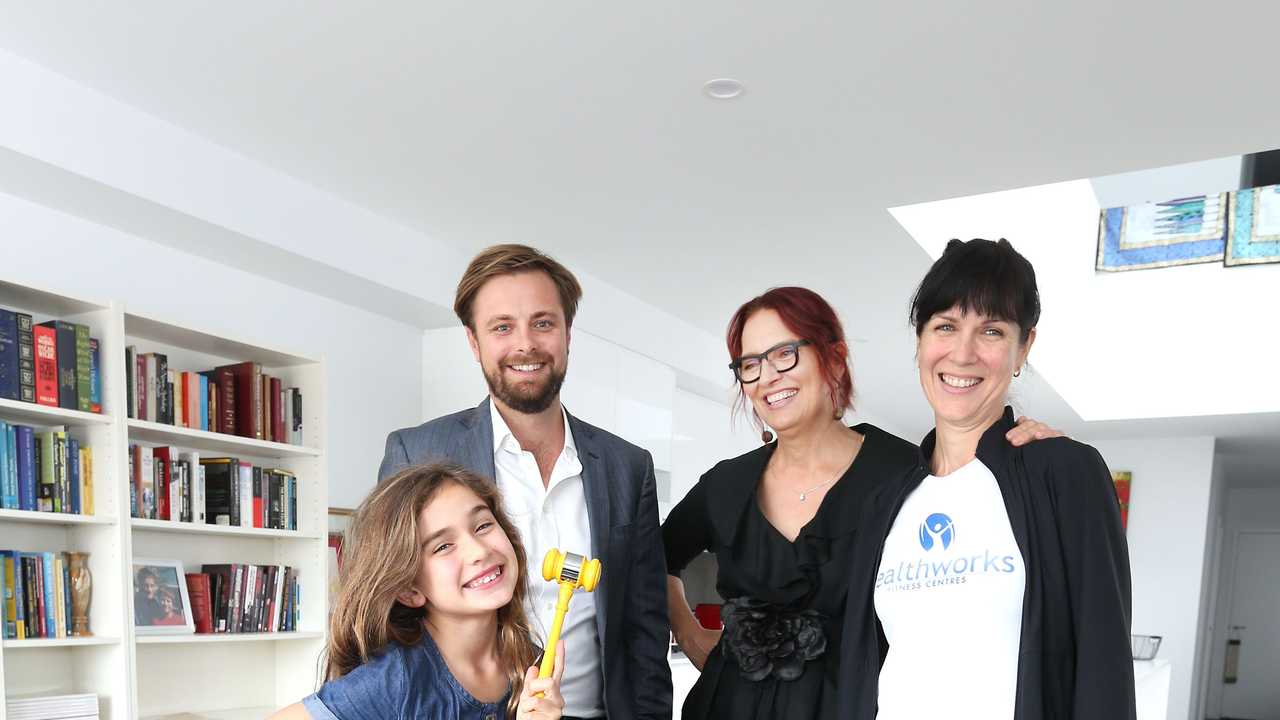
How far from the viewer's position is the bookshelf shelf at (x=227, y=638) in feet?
10.8

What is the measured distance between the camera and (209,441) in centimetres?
369

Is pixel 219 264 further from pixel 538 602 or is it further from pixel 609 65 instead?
pixel 538 602

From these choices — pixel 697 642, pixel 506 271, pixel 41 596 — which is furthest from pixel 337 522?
pixel 506 271

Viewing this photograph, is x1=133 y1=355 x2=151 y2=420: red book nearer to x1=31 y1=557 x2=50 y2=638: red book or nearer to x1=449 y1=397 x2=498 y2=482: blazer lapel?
x1=31 y1=557 x2=50 y2=638: red book

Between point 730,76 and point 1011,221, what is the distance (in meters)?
3.25

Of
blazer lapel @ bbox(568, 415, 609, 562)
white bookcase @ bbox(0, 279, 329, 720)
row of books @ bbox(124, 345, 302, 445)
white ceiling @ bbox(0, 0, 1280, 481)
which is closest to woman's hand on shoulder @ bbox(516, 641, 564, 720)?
blazer lapel @ bbox(568, 415, 609, 562)

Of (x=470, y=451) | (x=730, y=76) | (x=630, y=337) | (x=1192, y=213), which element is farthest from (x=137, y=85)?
(x=1192, y=213)

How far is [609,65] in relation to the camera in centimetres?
299

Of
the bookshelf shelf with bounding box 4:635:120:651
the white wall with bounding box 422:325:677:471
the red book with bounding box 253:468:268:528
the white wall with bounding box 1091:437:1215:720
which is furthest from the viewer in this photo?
the white wall with bounding box 1091:437:1215:720

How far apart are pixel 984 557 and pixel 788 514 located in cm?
46

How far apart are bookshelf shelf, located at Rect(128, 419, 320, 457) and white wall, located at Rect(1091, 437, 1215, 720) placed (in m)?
7.39

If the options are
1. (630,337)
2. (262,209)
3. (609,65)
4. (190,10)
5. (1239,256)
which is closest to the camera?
(190,10)

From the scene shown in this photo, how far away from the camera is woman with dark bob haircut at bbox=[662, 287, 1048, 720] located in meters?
1.86

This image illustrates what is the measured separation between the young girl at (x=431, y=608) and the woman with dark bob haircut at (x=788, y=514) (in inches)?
14.7
